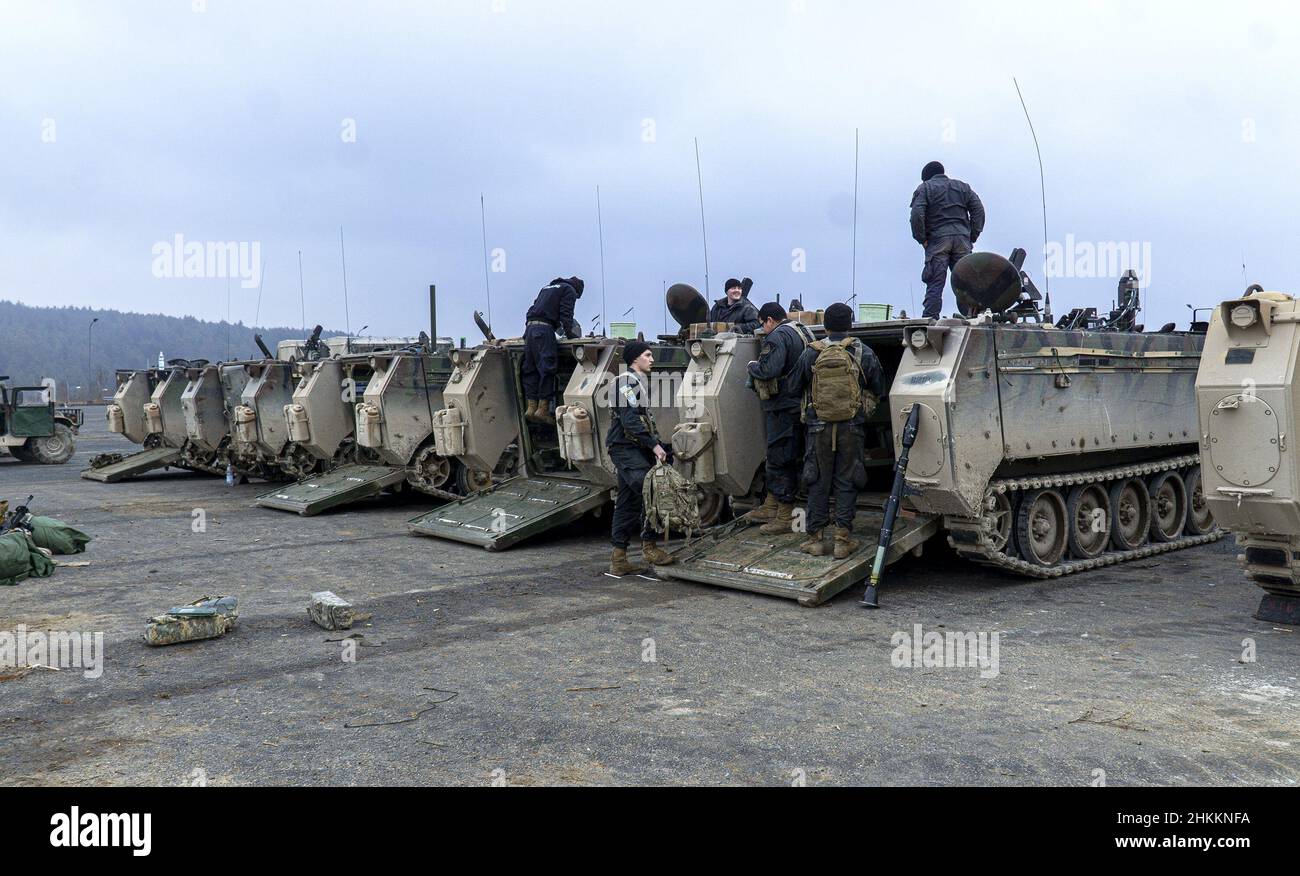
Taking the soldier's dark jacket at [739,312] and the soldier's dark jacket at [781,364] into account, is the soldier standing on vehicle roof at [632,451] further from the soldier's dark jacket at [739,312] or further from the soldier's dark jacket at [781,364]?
the soldier's dark jacket at [739,312]

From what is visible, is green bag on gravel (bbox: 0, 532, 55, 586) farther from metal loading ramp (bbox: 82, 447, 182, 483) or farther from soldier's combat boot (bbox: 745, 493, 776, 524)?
metal loading ramp (bbox: 82, 447, 182, 483)

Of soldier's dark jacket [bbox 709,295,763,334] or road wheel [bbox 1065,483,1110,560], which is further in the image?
soldier's dark jacket [bbox 709,295,763,334]

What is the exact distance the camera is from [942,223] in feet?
35.3

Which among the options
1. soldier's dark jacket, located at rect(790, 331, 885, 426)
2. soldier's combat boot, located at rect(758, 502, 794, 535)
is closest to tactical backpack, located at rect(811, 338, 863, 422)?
soldier's dark jacket, located at rect(790, 331, 885, 426)

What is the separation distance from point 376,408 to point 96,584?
5.07 m

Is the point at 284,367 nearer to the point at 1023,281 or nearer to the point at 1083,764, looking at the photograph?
the point at 1023,281

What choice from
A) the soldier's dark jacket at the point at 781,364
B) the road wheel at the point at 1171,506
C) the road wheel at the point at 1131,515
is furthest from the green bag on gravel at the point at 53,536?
the road wheel at the point at 1171,506

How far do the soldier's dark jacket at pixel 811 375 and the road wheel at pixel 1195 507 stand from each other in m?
3.94

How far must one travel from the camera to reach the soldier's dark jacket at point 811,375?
8500 millimetres

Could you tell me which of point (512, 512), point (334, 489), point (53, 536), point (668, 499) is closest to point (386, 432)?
point (334, 489)

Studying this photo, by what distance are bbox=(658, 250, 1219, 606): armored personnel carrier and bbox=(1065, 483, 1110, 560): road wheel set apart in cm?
2

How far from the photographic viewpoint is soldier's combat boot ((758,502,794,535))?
9.21m

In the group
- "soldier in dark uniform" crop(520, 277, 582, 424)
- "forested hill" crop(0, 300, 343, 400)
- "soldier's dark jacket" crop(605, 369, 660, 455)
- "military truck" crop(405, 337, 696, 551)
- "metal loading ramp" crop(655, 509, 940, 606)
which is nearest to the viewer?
"metal loading ramp" crop(655, 509, 940, 606)

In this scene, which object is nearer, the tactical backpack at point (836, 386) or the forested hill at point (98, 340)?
the tactical backpack at point (836, 386)
